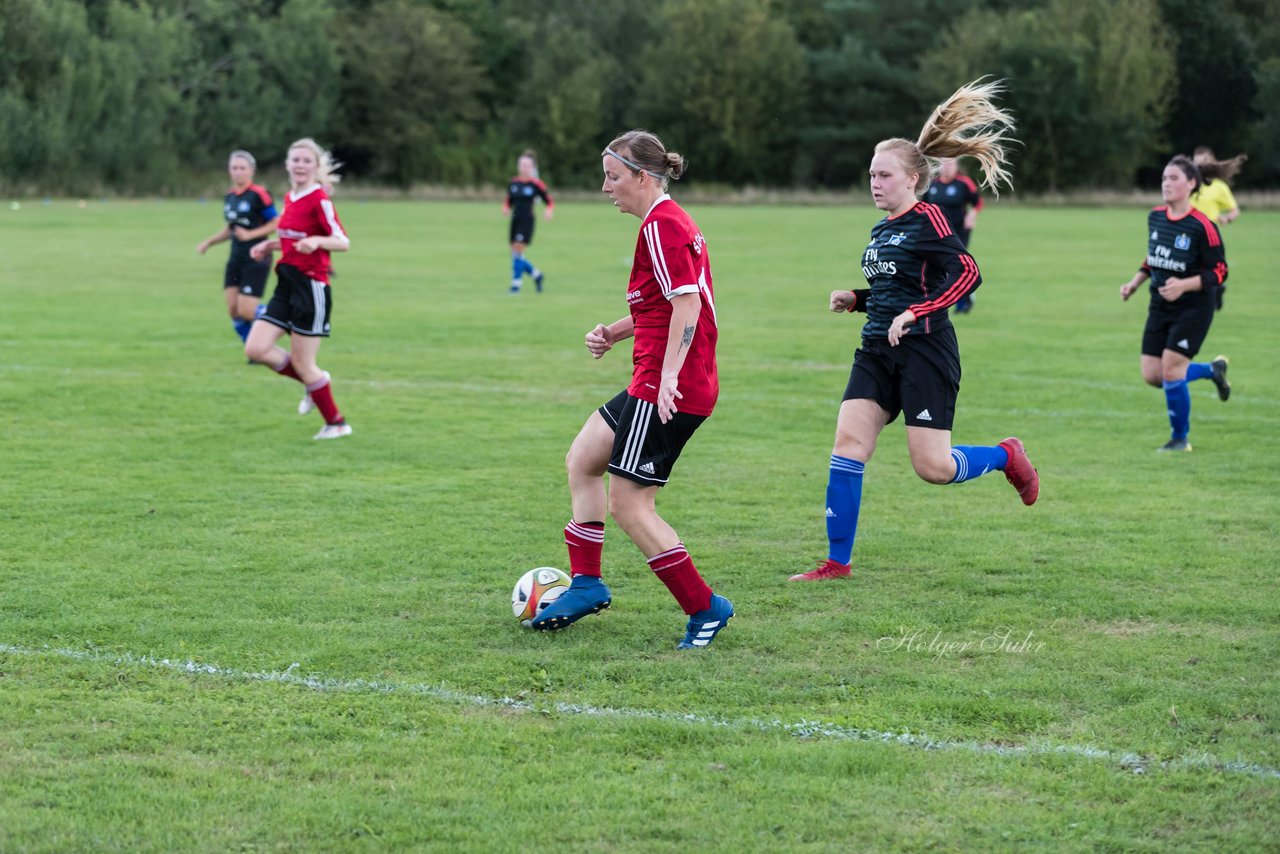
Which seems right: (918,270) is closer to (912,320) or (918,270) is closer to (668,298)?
(912,320)

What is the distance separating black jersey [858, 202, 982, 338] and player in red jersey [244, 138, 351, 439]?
15.4 feet

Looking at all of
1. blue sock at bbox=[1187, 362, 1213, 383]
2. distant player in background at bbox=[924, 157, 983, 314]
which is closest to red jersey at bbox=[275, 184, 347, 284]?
blue sock at bbox=[1187, 362, 1213, 383]

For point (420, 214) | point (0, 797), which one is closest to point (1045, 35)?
point (420, 214)

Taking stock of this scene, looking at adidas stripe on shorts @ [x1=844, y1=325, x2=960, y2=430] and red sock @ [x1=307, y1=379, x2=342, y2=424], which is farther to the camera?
red sock @ [x1=307, y1=379, x2=342, y2=424]

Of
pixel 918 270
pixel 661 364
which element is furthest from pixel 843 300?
pixel 661 364

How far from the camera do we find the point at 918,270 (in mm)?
6359

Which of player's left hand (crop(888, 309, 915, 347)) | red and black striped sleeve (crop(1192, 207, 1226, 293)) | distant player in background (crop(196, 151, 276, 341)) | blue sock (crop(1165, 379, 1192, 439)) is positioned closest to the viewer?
player's left hand (crop(888, 309, 915, 347))

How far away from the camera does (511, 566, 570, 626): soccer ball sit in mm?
5688

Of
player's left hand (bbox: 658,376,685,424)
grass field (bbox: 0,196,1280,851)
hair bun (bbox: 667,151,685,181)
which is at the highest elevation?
hair bun (bbox: 667,151,685,181)

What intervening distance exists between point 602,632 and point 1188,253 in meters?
5.74

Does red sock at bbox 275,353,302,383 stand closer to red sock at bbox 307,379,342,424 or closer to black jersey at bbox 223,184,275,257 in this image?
red sock at bbox 307,379,342,424

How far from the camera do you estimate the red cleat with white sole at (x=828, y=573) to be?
21.3 feet

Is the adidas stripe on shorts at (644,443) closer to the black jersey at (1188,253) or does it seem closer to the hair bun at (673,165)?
the hair bun at (673,165)

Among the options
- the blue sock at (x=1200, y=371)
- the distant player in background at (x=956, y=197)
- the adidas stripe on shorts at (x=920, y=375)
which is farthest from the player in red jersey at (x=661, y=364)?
the distant player in background at (x=956, y=197)
